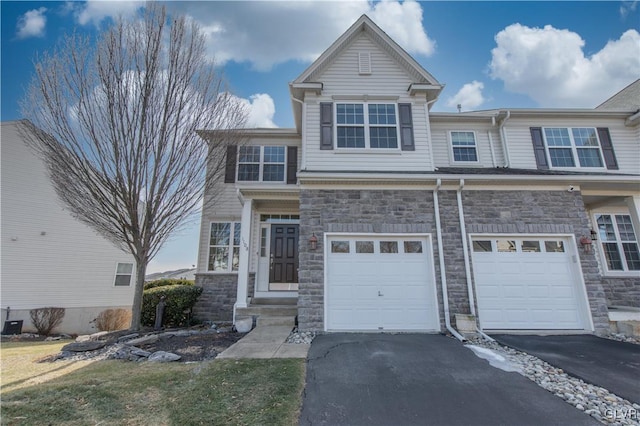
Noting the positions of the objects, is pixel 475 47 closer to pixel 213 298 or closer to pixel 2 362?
pixel 213 298

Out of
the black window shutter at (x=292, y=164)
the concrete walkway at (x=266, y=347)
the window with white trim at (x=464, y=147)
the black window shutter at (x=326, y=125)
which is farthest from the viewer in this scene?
the black window shutter at (x=292, y=164)

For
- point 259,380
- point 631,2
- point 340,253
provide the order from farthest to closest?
point 631,2
point 340,253
point 259,380

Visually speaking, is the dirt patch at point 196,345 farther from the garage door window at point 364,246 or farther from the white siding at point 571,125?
the white siding at point 571,125

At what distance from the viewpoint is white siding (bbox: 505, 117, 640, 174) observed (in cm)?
944

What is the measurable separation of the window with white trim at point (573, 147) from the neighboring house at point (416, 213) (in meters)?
0.04

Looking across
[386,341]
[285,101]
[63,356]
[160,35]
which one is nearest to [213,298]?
[63,356]

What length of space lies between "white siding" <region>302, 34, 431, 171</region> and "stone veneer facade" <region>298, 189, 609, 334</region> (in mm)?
924

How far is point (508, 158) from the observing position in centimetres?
950

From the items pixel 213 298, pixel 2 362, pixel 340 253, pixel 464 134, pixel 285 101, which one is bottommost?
pixel 2 362

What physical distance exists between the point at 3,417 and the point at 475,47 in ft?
46.6

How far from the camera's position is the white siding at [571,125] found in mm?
9438

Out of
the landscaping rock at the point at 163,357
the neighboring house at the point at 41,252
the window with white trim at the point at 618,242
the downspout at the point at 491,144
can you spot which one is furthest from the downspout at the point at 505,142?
the neighboring house at the point at 41,252

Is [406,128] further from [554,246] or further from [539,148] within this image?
[539,148]

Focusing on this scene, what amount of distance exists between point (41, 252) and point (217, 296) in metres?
8.13
